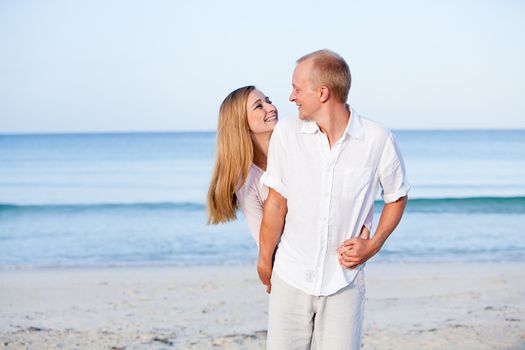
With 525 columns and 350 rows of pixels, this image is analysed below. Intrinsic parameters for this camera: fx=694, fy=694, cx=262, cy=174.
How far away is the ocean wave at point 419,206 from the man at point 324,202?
14.4 m

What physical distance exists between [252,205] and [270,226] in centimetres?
40

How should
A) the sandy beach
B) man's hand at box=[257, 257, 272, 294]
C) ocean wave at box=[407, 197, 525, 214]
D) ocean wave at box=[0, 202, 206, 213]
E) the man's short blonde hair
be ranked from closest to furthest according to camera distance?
the man's short blonde hair
man's hand at box=[257, 257, 272, 294]
the sandy beach
ocean wave at box=[407, 197, 525, 214]
ocean wave at box=[0, 202, 206, 213]

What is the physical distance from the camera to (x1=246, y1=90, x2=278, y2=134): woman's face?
320 cm

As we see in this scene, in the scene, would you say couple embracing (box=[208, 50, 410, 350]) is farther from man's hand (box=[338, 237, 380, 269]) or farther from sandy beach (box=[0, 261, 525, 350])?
sandy beach (box=[0, 261, 525, 350])

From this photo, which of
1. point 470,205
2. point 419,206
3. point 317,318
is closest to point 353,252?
point 317,318

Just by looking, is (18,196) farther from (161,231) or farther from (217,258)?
(217,258)

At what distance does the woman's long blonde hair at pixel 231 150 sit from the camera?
319cm

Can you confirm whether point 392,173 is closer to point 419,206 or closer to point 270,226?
point 270,226

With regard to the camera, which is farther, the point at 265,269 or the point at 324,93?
the point at 265,269

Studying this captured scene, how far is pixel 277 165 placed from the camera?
2859 mm

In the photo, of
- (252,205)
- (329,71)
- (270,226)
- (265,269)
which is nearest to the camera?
(329,71)

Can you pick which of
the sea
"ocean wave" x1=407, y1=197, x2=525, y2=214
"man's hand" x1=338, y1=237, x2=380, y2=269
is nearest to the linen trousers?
"man's hand" x1=338, y1=237, x2=380, y2=269

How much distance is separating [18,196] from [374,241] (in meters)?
19.8

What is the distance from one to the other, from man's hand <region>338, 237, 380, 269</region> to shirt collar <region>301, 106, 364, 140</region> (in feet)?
1.40
